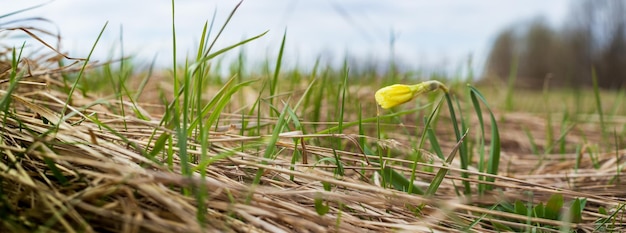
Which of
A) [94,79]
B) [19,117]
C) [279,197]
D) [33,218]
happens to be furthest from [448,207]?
[94,79]

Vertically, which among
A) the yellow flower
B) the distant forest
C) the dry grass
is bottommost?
the dry grass

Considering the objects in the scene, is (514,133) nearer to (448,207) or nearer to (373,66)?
(373,66)

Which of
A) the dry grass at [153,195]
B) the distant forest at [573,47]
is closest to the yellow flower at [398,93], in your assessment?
the dry grass at [153,195]

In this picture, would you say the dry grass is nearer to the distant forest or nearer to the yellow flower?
the yellow flower

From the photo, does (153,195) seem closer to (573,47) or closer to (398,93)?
(398,93)

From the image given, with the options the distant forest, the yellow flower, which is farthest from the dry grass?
the distant forest

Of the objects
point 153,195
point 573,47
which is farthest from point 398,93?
point 573,47
